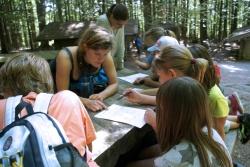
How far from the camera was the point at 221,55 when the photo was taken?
33.6ft

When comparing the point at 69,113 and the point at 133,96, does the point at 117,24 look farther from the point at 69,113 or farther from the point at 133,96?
the point at 69,113

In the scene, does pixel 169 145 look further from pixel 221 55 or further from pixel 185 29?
pixel 185 29

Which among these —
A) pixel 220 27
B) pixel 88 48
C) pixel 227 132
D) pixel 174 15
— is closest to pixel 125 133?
pixel 88 48

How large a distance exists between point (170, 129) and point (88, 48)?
3.56 feet

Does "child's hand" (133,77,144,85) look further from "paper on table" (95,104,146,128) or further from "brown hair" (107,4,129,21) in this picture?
"brown hair" (107,4,129,21)

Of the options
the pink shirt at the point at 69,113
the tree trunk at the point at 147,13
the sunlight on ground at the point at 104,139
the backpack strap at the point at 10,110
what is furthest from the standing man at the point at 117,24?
the tree trunk at the point at 147,13

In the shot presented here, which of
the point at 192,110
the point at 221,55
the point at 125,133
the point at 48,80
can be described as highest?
the point at 48,80

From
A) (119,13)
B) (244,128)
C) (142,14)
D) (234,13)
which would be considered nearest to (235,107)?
(244,128)

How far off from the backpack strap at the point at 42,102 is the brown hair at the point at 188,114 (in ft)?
1.82

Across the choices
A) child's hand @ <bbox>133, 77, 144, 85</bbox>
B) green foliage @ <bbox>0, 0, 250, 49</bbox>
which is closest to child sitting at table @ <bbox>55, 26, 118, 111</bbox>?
child's hand @ <bbox>133, 77, 144, 85</bbox>

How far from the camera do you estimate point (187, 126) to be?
62.4 inches

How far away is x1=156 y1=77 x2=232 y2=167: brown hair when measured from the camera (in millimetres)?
1561

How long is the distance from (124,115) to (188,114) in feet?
2.36

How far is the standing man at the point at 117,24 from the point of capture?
373 cm
